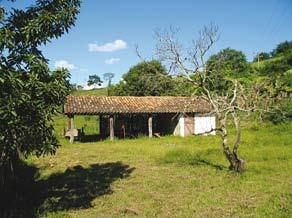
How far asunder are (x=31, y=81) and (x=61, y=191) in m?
5.82

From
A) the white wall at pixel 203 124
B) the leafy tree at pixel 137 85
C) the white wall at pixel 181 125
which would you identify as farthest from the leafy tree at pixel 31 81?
the leafy tree at pixel 137 85

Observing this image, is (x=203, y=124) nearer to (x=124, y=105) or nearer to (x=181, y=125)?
(x=181, y=125)

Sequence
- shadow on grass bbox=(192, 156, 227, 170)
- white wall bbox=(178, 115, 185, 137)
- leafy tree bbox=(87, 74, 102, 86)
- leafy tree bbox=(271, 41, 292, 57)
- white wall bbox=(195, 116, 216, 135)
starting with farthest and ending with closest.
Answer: leafy tree bbox=(87, 74, 102, 86)
leafy tree bbox=(271, 41, 292, 57)
white wall bbox=(195, 116, 216, 135)
white wall bbox=(178, 115, 185, 137)
shadow on grass bbox=(192, 156, 227, 170)

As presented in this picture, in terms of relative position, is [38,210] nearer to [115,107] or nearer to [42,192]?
[42,192]

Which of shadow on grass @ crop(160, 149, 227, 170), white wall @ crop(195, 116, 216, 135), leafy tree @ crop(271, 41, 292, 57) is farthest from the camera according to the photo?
leafy tree @ crop(271, 41, 292, 57)

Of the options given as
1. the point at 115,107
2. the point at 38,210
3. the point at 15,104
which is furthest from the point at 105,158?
the point at 15,104

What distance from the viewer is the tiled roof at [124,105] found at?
2605cm

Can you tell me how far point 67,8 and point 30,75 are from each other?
1477 millimetres

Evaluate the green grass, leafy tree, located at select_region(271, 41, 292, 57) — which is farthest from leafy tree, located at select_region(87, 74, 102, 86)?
the green grass

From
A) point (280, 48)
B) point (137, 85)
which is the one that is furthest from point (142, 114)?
point (280, 48)

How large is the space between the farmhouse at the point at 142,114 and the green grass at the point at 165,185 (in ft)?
28.9

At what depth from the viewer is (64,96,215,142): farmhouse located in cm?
2645

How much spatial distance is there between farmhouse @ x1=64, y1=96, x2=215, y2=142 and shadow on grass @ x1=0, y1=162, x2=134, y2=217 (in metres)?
11.8

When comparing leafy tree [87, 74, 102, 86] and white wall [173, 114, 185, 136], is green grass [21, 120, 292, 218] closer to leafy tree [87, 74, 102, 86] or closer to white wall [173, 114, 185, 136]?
white wall [173, 114, 185, 136]
